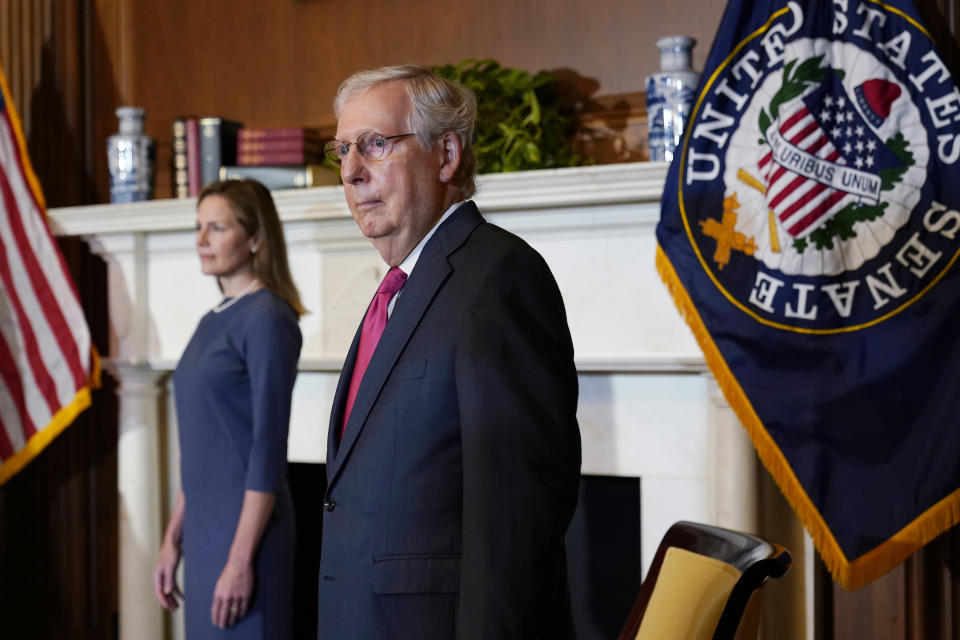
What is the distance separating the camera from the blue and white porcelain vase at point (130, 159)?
3842 mm

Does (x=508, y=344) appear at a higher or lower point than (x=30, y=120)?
lower

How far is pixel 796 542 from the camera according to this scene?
3072 mm

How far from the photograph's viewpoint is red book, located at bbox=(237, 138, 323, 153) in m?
3.58

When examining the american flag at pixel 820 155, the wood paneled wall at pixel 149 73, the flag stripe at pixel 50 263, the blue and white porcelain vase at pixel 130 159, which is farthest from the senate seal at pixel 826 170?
the flag stripe at pixel 50 263

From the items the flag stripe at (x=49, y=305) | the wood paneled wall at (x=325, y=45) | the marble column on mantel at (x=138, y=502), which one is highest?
the wood paneled wall at (x=325, y=45)

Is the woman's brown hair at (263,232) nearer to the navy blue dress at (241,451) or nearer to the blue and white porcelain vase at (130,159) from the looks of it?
the navy blue dress at (241,451)

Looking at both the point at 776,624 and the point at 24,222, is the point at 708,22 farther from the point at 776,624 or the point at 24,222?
the point at 24,222

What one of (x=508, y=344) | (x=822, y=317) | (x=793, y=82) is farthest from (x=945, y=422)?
(x=508, y=344)

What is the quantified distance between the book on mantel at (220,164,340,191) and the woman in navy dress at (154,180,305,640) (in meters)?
0.79

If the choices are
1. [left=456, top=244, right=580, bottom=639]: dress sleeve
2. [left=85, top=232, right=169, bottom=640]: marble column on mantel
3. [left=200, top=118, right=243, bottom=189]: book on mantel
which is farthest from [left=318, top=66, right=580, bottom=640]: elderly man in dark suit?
[left=85, top=232, right=169, bottom=640]: marble column on mantel

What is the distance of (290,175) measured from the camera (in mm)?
3596

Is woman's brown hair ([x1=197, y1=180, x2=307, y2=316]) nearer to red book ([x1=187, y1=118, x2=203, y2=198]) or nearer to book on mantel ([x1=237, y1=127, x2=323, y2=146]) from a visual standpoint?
book on mantel ([x1=237, y1=127, x2=323, y2=146])

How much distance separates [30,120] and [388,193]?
3.32 m

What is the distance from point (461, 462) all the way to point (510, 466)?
0.12 m
